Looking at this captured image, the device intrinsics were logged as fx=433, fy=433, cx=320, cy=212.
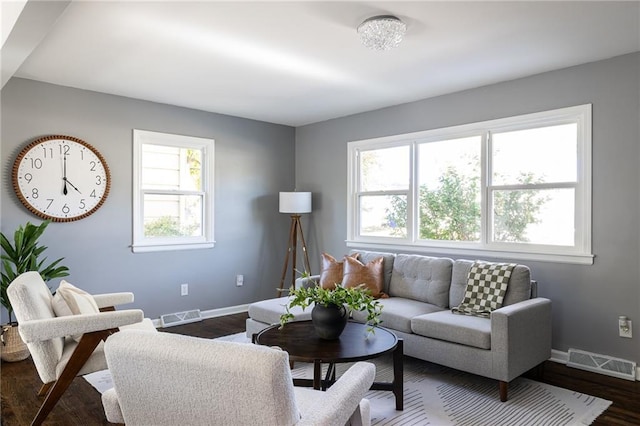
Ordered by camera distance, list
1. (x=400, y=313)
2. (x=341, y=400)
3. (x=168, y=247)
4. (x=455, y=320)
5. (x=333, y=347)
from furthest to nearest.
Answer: (x=168, y=247)
(x=400, y=313)
(x=455, y=320)
(x=333, y=347)
(x=341, y=400)

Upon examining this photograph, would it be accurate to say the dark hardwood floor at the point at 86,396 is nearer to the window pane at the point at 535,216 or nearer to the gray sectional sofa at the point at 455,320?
the gray sectional sofa at the point at 455,320

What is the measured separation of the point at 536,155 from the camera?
386 cm

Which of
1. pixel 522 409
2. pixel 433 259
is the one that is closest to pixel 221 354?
pixel 522 409

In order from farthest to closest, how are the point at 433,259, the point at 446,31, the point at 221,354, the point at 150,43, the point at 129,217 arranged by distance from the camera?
the point at 129,217
the point at 433,259
the point at 150,43
the point at 446,31
the point at 221,354

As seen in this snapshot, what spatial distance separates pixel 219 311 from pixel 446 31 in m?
3.99

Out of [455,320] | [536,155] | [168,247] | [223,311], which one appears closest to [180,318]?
[223,311]

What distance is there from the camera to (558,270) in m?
3.66

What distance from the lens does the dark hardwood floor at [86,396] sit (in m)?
2.61

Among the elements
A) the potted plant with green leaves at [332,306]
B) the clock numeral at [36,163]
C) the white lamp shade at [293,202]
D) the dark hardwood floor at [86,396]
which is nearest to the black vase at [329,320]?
the potted plant with green leaves at [332,306]

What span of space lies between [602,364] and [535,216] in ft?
Result: 4.19

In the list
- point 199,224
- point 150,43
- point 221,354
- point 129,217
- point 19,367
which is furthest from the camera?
point 199,224

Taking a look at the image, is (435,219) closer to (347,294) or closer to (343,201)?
(343,201)

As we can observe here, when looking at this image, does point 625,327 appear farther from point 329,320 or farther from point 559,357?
point 329,320

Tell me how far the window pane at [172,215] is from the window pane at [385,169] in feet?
6.68
